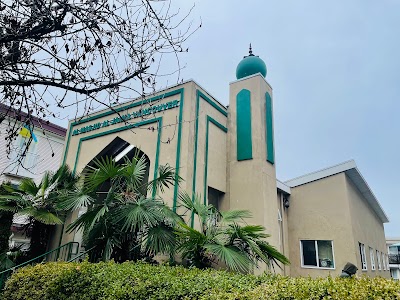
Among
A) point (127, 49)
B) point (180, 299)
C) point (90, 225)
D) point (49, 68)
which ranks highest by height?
point (127, 49)

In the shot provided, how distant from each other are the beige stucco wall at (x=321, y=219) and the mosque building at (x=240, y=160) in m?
0.04

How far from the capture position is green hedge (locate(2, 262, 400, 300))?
301 centimetres

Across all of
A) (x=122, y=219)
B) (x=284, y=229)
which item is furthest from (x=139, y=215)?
(x=284, y=229)

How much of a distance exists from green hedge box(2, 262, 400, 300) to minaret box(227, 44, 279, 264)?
5.03 m

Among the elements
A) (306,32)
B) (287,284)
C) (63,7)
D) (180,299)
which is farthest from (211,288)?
(306,32)

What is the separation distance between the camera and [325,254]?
11.9 meters

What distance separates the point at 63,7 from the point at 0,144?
15.7 m

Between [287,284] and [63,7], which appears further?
[63,7]

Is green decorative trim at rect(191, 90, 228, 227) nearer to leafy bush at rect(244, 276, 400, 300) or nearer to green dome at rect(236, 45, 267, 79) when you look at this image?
green dome at rect(236, 45, 267, 79)

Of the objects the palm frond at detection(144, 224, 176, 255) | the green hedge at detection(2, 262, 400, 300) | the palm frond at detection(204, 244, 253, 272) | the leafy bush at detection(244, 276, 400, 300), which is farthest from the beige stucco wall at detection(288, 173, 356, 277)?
the leafy bush at detection(244, 276, 400, 300)

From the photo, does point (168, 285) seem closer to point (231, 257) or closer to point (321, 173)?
point (231, 257)

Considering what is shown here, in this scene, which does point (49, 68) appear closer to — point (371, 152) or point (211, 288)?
point (211, 288)

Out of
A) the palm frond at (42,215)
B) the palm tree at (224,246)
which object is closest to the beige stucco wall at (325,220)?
the palm tree at (224,246)

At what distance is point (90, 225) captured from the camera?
7.08 meters
